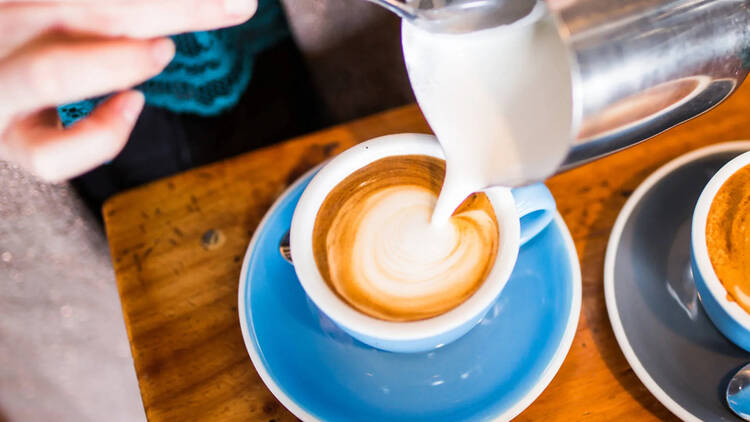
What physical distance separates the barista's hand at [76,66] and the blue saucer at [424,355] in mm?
243

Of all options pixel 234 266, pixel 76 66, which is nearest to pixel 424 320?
pixel 234 266

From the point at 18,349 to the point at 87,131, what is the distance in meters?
0.70

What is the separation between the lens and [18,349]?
3.18ft

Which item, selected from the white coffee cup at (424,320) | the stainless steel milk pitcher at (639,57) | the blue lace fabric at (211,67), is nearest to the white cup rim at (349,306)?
the white coffee cup at (424,320)

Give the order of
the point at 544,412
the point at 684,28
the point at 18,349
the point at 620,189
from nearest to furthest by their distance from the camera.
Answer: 1. the point at 684,28
2. the point at 544,412
3. the point at 620,189
4. the point at 18,349

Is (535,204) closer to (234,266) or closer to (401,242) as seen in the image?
(401,242)

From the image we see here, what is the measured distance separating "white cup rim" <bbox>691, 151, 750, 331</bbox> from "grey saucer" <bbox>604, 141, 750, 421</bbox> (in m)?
0.08

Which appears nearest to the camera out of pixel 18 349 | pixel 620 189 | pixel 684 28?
pixel 684 28

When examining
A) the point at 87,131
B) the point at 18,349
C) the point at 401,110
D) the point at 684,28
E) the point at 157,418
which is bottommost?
the point at 18,349

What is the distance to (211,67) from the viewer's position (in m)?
0.87

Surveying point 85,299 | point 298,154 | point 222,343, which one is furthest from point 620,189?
point 85,299

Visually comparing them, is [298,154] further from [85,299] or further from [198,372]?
[85,299]

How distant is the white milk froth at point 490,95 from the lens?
0.57 metres

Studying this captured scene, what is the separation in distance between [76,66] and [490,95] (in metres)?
0.41
